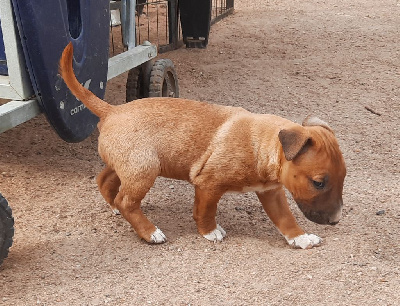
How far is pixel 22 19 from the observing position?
10.1 feet

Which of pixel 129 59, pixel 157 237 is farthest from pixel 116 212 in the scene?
pixel 129 59

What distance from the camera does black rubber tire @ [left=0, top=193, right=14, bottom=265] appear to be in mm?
2572

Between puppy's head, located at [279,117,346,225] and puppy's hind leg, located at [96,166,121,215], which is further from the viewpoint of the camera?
puppy's hind leg, located at [96,166,121,215]

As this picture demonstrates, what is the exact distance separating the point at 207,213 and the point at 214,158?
30cm

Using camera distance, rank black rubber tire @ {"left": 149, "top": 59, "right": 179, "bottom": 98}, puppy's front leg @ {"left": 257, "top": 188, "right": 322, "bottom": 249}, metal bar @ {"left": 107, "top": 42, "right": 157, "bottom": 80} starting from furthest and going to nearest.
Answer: black rubber tire @ {"left": 149, "top": 59, "right": 179, "bottom": 98}, metal bar @ {"left": 107, "top": 42, "right": 157, "bottom": 80}, puppy's front leg @ {"left": 257, "top": 188, "right": 322, "bottom": 249}

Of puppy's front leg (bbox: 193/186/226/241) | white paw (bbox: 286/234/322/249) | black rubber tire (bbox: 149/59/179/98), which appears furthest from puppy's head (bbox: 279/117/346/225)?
black rubber tire (bbox: 149/59/179/98)

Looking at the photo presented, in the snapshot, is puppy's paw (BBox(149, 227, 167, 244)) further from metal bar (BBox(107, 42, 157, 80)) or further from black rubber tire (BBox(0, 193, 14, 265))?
metal bar (BBox(107, 42, 157, 80))

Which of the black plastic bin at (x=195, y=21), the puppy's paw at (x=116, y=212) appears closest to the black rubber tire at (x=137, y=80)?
the puppy's paw at (x=116, y=212)

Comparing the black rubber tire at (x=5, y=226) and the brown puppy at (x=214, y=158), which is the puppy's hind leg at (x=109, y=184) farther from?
the black rubber tire at (x=5, y=226)

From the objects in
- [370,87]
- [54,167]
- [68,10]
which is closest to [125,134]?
[68,10]

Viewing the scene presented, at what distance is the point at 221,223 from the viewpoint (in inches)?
128

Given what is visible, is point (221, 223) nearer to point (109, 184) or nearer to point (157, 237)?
point (157, 237)

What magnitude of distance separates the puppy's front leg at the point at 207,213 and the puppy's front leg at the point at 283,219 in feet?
0.86

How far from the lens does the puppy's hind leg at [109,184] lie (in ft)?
10.5
